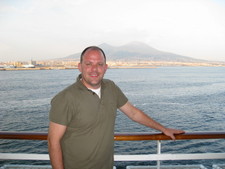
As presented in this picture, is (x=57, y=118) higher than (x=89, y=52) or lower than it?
lower

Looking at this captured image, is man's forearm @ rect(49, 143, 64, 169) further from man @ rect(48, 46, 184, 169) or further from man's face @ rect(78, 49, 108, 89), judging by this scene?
man's face @ rect(78, 49, 108, 89)

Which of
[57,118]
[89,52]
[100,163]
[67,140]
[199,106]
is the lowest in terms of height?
[199,106]

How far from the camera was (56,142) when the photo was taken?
108 centimetres

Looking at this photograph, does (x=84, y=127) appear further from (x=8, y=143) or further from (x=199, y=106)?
(x=199, y=106)

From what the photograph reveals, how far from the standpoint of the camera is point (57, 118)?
1.05 meters

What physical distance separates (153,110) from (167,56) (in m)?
136

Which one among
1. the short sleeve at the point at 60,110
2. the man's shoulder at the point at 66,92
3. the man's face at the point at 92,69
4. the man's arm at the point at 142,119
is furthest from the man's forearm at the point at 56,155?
the man's arm at the point at 142,119

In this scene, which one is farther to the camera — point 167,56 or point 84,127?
point 167,56

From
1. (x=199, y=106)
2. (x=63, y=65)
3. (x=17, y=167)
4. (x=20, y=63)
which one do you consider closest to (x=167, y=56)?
(x=63, y=65)

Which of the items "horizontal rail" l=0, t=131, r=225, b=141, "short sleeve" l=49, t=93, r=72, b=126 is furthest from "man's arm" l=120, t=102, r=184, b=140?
"short sleeve" l=49, t=93, r=72, b=126

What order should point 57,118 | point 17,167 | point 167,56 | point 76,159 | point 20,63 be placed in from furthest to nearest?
point 167,56 → point 20,63 → point 17,167 → point 76,159 → point 57,118

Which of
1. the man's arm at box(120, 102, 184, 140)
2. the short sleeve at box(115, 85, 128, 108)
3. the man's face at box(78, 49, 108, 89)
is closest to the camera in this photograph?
the man's face at box(78, 49, 108, 89)

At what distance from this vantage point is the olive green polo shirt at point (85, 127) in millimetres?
1088

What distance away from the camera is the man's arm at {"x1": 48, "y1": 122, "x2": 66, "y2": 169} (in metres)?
1.07
